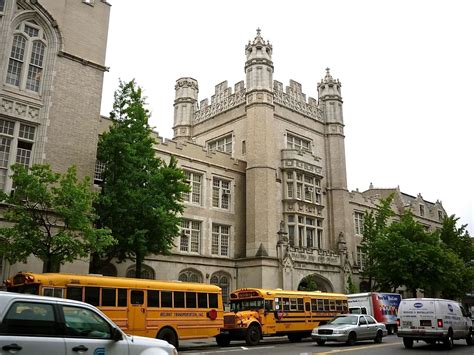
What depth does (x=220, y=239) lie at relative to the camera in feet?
116

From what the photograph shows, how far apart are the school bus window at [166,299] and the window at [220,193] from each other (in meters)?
17.5

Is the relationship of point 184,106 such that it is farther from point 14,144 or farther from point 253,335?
point 253,335

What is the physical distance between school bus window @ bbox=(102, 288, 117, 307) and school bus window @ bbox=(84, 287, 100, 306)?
0.78 feet

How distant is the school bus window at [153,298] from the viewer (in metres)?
17.5

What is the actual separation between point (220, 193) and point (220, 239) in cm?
367

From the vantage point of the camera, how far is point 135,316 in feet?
55.4

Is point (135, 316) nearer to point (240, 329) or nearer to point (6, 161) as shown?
point (240, 329)

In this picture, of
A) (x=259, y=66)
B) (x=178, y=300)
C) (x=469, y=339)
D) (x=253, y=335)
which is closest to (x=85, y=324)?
(x=178, y=300)

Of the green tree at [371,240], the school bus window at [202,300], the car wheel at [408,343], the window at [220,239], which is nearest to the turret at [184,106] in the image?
the window at [220,239]

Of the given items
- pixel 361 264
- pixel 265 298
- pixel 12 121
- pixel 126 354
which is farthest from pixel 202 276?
pixel 126 354

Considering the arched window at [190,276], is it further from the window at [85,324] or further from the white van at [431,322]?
the window at [85,324]

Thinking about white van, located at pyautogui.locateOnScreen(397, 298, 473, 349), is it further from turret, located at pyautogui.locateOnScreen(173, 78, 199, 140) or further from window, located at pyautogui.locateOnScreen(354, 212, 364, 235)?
turret, located at pyautogui.locateOnScreen(173, 78, 199, 140)

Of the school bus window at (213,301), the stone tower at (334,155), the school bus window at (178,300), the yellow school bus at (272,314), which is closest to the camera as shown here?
the school bus window at (178,300)

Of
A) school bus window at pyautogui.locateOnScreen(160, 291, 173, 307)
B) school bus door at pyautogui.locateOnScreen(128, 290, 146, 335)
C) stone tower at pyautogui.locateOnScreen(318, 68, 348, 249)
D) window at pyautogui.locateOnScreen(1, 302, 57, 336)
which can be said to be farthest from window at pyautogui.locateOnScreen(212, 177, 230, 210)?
window at pyautogui.locateOnScreen(1, 302, 57, 336)
